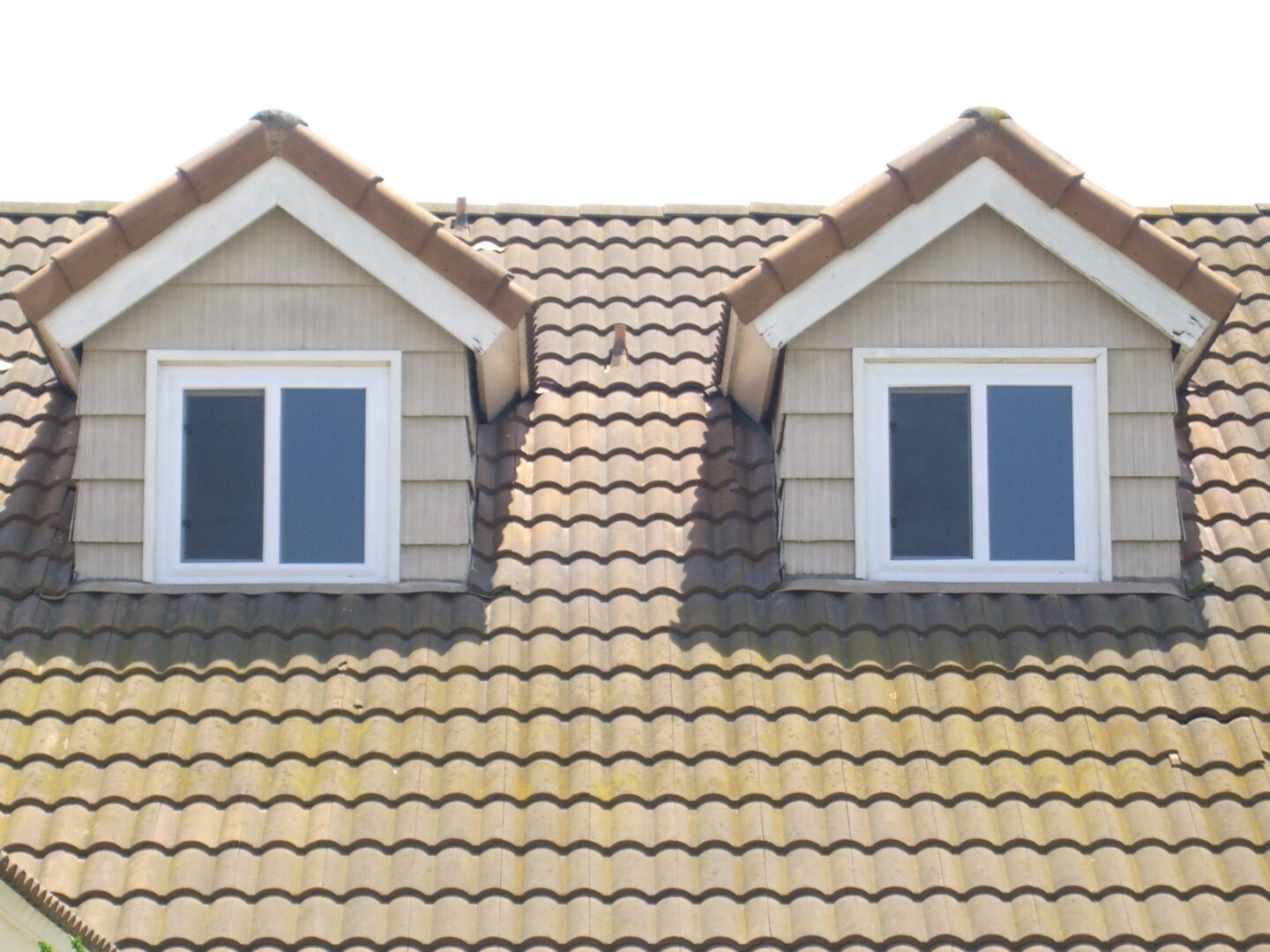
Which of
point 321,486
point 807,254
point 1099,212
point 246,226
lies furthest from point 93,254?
point 1099,212

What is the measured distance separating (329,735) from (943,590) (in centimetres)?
305

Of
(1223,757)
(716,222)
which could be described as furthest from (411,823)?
(716,222)

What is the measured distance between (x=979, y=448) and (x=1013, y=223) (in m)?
1.21

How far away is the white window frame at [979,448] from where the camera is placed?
28.9 feet

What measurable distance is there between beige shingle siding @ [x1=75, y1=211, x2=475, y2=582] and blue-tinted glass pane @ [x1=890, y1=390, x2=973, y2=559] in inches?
85.1

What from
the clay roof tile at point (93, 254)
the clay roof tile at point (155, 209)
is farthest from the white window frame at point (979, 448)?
the clay roof tile at point (93, 254)

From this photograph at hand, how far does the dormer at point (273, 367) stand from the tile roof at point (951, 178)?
1.34 m

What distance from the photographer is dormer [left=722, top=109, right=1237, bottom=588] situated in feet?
29.0

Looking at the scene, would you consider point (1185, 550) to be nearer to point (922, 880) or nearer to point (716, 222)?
point (922, 880)

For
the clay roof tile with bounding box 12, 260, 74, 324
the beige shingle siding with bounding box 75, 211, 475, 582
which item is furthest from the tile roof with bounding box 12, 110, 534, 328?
the beige shingle siding with bounding box 75, 211, 475, 582

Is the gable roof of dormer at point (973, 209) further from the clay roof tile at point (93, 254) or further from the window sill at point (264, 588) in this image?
the clay roof tile at point (93, 254)

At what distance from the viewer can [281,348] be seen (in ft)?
29.3

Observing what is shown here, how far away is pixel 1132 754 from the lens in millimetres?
7691

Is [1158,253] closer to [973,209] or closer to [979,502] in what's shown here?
[973,209]
